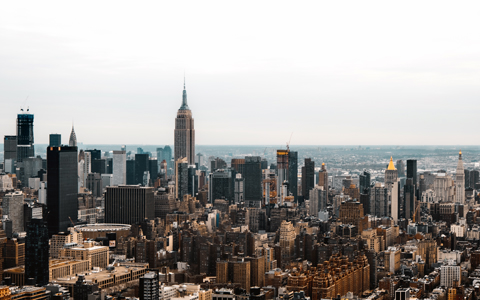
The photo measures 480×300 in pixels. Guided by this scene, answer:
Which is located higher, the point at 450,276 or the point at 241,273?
the point at 241,273

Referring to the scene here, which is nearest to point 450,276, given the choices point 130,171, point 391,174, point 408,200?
point 408,200

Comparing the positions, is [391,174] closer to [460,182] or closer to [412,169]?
[412,169]

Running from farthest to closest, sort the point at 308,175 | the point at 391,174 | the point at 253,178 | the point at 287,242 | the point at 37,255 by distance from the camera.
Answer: the point at 308,175 < the point at 253,178 < the point at 391,174 < the point at 287,242 < the point at 37,255

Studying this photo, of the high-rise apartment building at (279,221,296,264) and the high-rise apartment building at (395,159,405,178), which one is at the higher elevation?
the high-rise apartment building at (395,159,405,178)

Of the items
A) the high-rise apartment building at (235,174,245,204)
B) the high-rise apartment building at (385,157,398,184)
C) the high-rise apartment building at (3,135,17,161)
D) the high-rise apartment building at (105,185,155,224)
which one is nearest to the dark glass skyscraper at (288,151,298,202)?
the high-rise apartment building at (235,174,245,204)

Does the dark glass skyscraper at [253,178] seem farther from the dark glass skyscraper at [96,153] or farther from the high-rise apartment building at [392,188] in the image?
the dark glass skyscraper at [96,153]

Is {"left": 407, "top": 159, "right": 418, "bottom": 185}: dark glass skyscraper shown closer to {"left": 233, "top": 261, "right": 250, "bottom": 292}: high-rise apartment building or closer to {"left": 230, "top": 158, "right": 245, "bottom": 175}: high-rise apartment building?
{"left": 230, "top": 158, "right": 245, "bottom": 175}: high-rise apartment building

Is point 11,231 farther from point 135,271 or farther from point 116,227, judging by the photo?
point 135,271
